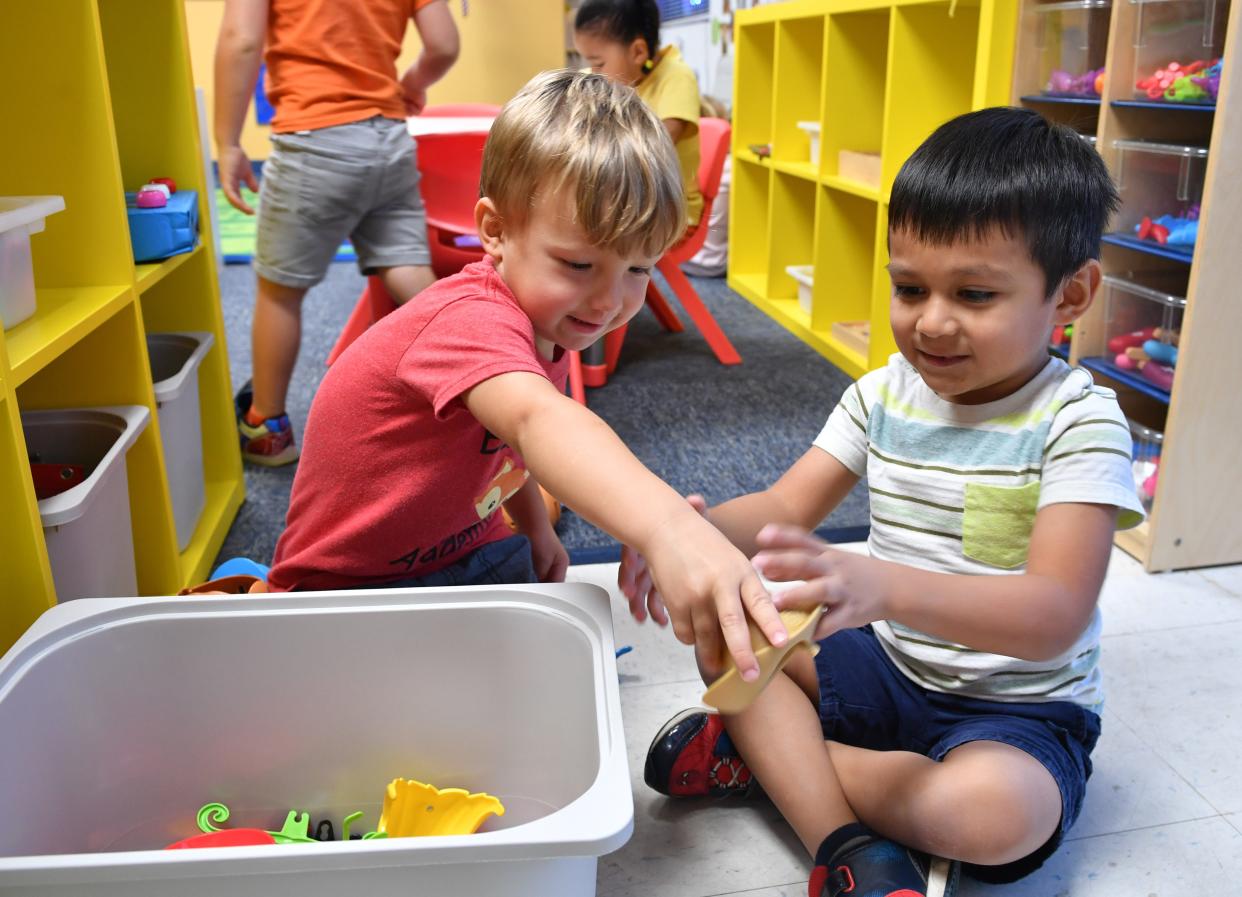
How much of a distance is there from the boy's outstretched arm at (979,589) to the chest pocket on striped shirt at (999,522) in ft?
0.16

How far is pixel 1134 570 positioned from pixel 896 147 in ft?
3.37

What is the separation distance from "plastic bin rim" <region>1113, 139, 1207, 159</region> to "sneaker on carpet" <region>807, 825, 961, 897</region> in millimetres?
1010

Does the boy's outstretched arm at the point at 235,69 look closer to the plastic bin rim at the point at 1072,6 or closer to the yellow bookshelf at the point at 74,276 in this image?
the yellow bookshelf at the point at 74,276

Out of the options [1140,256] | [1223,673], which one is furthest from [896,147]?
[1223,673]

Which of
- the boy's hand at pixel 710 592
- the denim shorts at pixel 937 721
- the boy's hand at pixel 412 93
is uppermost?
the boy's hand at pixel 412 93

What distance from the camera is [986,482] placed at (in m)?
0.85

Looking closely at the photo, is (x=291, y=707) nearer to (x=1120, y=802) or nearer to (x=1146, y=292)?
(x=1120, y=802)

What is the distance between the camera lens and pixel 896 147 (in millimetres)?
2078

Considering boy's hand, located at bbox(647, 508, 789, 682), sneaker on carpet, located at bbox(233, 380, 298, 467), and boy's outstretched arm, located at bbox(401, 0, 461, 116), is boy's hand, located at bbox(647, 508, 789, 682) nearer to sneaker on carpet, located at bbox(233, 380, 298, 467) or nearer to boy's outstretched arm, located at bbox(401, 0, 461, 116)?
sneaker on carpet, located at bbox(233, 380, 298, 467)

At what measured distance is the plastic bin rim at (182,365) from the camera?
4.18ft

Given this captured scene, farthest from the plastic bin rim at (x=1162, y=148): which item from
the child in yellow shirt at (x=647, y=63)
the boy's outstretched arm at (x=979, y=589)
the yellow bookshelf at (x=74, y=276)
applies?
the yellow bookshelf at (x=74, y=276)

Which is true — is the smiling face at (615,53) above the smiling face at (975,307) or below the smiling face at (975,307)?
above

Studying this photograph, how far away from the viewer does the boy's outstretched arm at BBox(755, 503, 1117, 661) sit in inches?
24.9

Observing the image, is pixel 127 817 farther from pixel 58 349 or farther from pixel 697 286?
pixel 697 286
